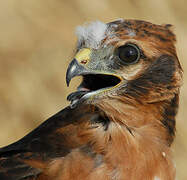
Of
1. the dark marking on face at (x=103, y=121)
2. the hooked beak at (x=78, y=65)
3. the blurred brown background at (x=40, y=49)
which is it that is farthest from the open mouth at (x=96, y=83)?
the blurred brown background at (x=40, y=49)

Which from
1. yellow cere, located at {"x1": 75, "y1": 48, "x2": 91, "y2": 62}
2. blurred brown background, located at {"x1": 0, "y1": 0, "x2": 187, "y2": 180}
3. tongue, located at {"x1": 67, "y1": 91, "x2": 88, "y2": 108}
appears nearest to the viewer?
tongue, located at {"x1": 67, "y1": 91, "x2": 88, "y2": 108}

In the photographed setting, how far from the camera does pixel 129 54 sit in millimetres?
4172

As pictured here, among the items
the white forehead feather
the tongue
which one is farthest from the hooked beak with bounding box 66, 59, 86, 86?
the white forehead feather

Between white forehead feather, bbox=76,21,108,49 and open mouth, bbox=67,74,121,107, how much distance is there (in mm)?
251

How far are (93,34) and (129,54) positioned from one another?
0.34 meters

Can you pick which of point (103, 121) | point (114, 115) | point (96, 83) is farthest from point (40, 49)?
point (114, 115)

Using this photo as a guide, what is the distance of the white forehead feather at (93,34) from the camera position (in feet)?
14.0

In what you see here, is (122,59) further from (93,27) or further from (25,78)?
(25,78)

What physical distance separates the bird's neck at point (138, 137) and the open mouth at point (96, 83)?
0.15 m

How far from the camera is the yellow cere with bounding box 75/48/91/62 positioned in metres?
4.17

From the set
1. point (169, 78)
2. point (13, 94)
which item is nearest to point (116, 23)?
→ point (169, 78)

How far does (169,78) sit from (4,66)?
5.27 metres

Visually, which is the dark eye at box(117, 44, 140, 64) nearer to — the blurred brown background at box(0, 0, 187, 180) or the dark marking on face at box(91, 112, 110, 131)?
the dark marking on face at box(91, 112, 110, 131)

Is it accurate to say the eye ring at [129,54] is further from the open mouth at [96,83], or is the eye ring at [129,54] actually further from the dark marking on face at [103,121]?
the dark marking on face at [103,121]
